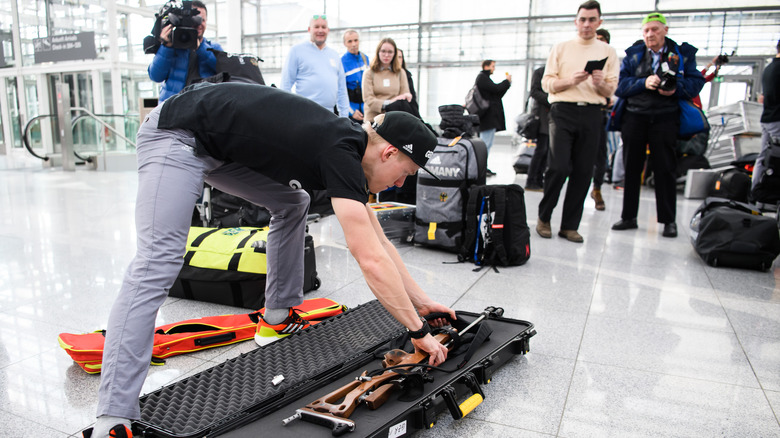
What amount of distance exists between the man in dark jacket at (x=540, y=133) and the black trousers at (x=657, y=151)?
5.87 feet

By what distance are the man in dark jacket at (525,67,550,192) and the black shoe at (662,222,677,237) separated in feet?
6.43

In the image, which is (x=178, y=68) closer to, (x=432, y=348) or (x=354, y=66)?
(x=354, y=66)

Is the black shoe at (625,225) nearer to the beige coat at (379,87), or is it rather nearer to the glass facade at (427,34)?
the beige coat at (379,87)

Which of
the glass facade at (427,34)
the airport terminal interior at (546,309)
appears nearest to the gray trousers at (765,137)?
the airport terminal interior at (546,309)

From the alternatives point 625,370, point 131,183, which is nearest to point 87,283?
point 625,370

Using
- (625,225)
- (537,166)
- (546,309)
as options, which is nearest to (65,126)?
(537,166)

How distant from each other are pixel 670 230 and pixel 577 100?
160 cm

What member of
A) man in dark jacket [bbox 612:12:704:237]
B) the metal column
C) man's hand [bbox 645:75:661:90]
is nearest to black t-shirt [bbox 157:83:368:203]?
man's hand [bbox 645:75:661:90]

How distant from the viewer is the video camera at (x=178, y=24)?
11.1 ft

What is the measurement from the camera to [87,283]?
3266 mm

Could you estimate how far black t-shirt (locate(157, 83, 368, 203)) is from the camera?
1641mm

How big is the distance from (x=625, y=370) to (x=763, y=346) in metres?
0.82

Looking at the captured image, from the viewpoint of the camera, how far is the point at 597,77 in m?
4.08

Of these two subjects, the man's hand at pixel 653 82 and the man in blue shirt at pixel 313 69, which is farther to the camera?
the man in blue shirt at pixel 313 69
